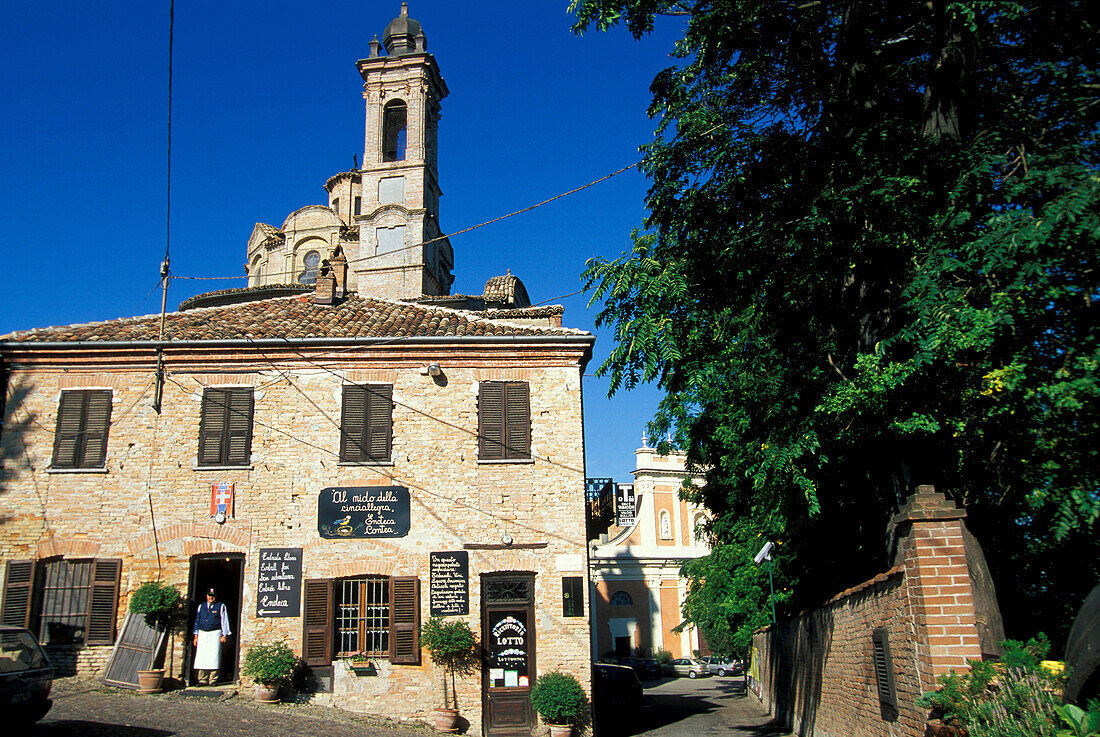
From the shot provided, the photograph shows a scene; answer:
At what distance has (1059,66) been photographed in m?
9.51

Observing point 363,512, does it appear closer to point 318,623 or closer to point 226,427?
point 318,623

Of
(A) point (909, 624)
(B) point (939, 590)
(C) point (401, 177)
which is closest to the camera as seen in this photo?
(B) point (939, 590)

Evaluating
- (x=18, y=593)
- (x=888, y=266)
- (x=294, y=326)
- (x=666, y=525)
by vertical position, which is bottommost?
(x=18, y=593)

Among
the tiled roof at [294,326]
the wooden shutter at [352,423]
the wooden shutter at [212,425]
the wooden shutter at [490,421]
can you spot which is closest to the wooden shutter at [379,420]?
the wooden shutter at [352,423]

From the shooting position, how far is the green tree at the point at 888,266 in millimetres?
8273

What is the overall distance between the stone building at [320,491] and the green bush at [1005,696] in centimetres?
864

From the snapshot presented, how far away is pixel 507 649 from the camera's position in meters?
15.0

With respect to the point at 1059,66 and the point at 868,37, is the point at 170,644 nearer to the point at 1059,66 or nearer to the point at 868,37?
the point at 868,37

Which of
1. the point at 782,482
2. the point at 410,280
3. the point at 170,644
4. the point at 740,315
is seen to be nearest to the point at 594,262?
the point at 740,315

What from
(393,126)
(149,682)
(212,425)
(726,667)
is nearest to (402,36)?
(393,126)

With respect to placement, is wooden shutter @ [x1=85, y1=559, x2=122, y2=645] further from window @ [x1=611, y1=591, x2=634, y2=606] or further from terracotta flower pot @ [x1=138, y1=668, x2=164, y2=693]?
window @ [x1=611, y1=591, x2=634, y2=606]

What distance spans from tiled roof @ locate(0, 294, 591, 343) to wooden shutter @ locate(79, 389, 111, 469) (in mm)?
1221

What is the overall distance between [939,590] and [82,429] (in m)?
15.7

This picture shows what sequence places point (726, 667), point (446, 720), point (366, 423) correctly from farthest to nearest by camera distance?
point (726, 667)
point (366, 423)
point (446, 720)
